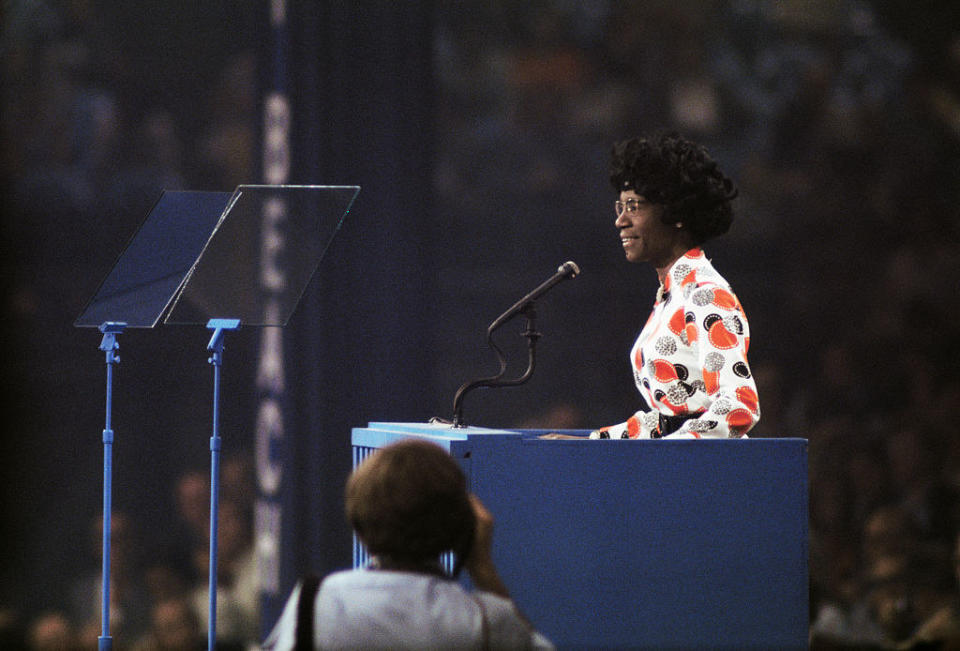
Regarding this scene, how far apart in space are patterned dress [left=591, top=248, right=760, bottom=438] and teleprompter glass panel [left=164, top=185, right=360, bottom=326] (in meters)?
0.67

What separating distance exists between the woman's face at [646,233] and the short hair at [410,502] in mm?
1117

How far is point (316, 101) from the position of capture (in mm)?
4387

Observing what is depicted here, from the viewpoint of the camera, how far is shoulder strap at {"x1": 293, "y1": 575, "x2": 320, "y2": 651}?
4.91 feet

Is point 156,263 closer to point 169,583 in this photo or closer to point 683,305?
point 683,305

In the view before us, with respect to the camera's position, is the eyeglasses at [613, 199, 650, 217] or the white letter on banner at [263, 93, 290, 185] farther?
the white letter on banner at [263, 93, 290, 185]

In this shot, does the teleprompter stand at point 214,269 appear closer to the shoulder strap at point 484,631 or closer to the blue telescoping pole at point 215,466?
the blue telescoping pole at point 215,466

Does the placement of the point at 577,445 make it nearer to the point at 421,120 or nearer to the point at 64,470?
the point at 421,120

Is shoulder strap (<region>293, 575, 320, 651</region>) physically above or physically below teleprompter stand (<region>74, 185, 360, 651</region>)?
below

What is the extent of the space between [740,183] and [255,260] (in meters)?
2.72

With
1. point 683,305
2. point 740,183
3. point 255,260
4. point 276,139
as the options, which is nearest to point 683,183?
point 683,305

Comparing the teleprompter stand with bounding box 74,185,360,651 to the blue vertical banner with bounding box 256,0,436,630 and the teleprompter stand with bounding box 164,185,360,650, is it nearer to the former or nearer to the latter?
the teleprompter stand with bounding box 164,185,360,650

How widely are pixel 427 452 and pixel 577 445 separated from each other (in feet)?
1.99

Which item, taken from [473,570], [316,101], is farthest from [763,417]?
[473,570]

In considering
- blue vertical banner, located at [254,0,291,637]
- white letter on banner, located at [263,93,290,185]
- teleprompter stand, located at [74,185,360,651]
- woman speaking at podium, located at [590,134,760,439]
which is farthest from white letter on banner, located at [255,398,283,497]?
woman speaking at podium, located at [590,134,760,439]
